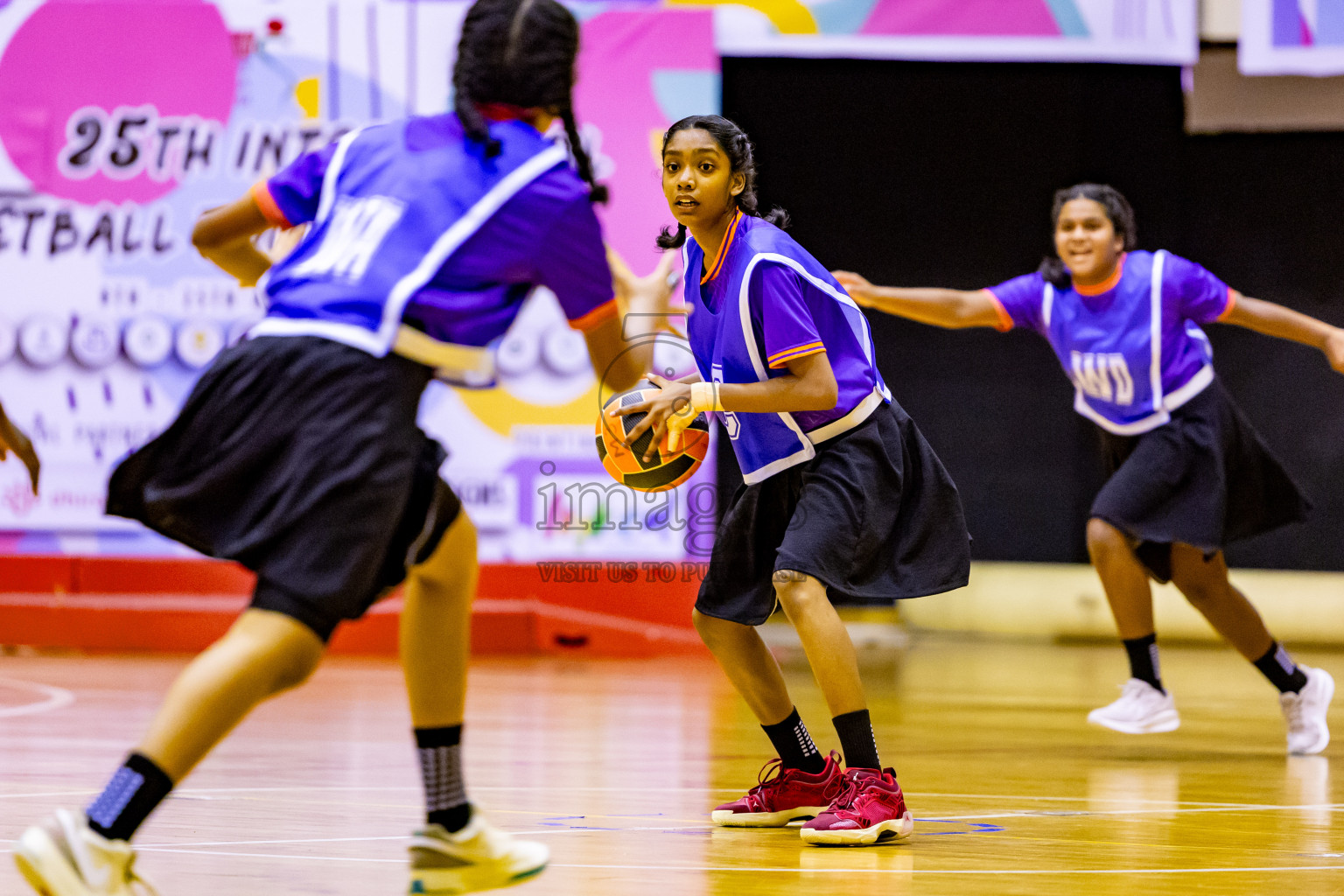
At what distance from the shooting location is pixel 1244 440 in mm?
4867

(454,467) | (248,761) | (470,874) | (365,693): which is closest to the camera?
(470,874)

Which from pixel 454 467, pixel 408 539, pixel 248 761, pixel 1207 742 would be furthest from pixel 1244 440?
pixel 454 467

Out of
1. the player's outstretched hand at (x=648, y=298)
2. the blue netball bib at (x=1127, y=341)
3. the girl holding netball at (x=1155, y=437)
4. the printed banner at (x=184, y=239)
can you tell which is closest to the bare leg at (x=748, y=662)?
the girl holding netball at (x=1155, y=437)

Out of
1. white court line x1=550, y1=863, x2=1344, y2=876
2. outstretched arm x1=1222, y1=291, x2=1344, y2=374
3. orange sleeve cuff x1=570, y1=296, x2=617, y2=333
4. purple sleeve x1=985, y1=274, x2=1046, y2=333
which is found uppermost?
purple sleeve x1=985, y1=274, x2=1046, y2=333

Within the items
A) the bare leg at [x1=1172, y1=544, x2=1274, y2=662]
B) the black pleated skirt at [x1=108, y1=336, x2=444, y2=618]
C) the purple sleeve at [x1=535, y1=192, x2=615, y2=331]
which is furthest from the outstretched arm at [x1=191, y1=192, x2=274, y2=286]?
the bare leg at [x1=1172, y1=544, x2=1274, y2=662]

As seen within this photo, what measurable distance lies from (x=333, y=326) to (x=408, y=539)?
12.6 inches

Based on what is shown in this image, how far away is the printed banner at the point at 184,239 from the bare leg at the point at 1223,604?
3.22 m

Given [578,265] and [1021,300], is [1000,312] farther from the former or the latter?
[578,265]

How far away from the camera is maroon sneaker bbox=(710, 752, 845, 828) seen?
3330 mm

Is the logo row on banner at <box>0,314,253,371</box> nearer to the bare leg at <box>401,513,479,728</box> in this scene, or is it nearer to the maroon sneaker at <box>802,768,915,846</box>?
the maroon sneaker at <box>802,768,915,846</box>

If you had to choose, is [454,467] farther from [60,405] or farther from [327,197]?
[327,197]

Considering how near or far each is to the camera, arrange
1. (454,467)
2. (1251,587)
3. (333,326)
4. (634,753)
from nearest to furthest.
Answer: (333,326), (634,753), (454,467), (1251,587)

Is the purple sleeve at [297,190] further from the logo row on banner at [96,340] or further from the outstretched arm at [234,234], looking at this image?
the logo row on banner at [96,340]

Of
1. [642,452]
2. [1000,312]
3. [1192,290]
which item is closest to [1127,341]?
[1192,290]
